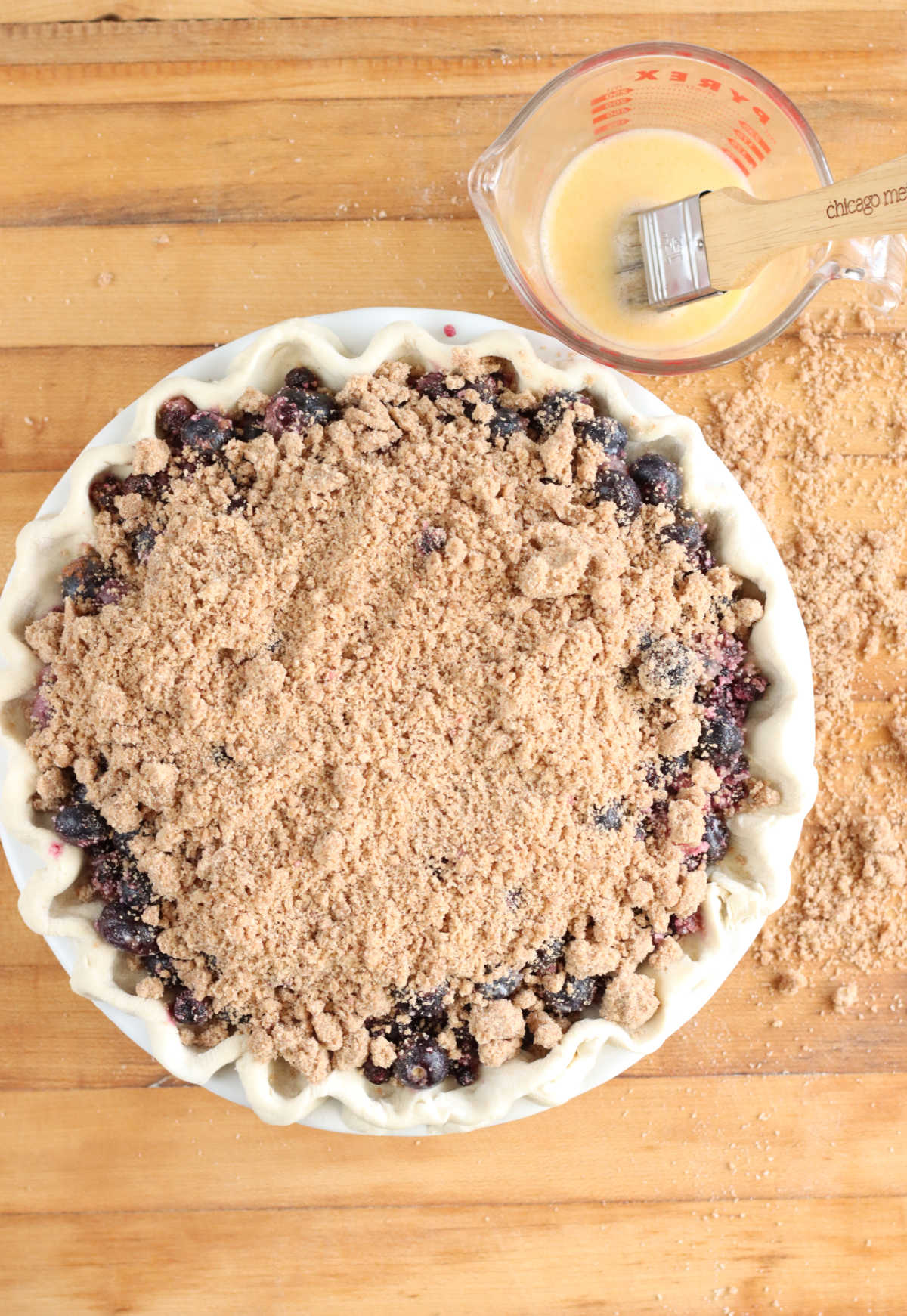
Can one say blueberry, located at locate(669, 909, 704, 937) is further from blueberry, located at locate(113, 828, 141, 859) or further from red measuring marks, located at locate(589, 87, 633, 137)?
red measuring marks, located at locate(589, 87, 633, 137)

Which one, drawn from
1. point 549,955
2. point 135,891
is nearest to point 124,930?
point 135,891

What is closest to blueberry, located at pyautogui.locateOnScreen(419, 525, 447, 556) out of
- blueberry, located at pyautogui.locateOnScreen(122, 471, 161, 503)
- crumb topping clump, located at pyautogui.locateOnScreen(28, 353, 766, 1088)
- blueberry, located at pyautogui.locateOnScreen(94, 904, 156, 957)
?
crumb topping clump, located at pyautogui.locateOnScreen(28, 353, 766, 1088)

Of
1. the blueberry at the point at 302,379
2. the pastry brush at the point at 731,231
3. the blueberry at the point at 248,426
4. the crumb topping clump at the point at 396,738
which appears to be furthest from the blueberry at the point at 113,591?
the pastry brush at the point at 731,231

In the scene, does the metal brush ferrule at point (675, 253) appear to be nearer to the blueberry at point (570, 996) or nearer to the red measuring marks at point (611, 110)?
the red measuring marks at point (611, 110)

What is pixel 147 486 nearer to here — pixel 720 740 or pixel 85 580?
pixel 85 580

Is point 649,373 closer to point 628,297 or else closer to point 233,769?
point 628,297
